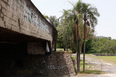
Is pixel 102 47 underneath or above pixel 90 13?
underneath

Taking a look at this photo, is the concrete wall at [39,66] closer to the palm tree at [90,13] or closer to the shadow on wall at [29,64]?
the shadow on wall at [29,64]

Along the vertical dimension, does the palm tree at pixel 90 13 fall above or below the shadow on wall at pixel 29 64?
above

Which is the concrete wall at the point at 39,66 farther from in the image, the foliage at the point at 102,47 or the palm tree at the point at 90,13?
the foliage at the point at 102,47

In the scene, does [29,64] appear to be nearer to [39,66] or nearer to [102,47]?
[39,66]

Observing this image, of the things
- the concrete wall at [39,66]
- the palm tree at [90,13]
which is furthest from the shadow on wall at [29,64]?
the palm tree at [90,13]

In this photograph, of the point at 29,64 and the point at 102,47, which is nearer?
the point at 29,64

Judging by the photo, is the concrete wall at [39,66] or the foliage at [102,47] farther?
the foliage at [102,47]

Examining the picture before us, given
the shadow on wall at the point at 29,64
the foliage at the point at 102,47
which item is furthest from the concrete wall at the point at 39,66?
the foliage at the point at 102,47

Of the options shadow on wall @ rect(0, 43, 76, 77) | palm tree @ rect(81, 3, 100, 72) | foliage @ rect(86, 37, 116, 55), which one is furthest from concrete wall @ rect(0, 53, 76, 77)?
foliage @ rect(86, 37, 116, 55)

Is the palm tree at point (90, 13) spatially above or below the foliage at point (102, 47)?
above

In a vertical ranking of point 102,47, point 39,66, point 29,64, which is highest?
point 102,47

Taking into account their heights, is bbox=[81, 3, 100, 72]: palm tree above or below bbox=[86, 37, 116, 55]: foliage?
above

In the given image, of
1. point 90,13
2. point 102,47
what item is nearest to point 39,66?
point 90,13

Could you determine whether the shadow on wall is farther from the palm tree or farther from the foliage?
the foliage
